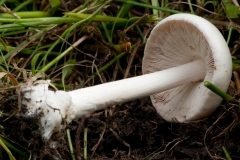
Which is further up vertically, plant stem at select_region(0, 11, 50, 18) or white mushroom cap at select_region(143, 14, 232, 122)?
plant stem at select_region(0, 11, 50, 18)

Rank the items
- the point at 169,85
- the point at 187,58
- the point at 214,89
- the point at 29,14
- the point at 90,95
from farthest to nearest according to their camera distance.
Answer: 1. the point at 29,14
2. the point at 187,58
3. the point at 169,85
4. the point at 90,95
5. the point at 214,89

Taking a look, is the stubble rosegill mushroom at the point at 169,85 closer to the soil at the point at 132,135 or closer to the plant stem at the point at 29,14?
the soil at the point at 132,135

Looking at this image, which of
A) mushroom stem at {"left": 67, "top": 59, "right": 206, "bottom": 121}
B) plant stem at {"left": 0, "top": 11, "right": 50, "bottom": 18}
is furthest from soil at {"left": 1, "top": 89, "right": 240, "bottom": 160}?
plant stem at {"left": 0, "top": 11, "right": 50, "bottom": 18}

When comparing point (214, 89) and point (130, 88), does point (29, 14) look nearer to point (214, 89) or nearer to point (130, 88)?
point (130, 88)

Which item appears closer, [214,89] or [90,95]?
[214,89]

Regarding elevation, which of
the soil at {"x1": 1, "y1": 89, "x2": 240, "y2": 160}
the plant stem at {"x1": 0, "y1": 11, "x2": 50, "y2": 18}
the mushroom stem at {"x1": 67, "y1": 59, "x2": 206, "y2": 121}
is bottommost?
the soil at {"x1": 1, "y1": 89, "x2": 240, "y2": 160}

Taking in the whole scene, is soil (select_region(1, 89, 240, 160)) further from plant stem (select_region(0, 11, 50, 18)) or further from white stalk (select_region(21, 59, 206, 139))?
plant stem (select_region(0, 11, 50, 18))

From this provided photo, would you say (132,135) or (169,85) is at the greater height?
(169,85)

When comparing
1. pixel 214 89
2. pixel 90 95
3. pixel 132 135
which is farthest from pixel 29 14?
pixel 214 89

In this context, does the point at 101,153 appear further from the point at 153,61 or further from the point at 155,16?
the point at 155,16
